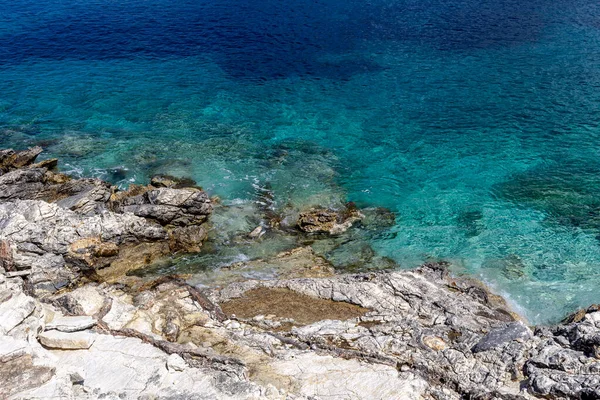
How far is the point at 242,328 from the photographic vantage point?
2050 cm

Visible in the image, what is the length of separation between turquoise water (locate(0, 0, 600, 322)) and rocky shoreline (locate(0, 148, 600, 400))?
16.0 feet

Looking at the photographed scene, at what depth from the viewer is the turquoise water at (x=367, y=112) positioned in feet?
98.5

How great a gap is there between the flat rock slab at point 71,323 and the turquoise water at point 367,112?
15590 mm

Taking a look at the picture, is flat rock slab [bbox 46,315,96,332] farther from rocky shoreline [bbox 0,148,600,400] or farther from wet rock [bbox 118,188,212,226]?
wet rock [bbox 118,188,212,226]

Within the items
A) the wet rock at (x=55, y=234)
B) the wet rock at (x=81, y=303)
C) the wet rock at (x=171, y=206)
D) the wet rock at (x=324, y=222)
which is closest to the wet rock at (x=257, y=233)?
the wet rock at (x=324, y=222)

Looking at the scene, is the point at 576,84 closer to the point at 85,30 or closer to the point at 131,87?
the point at 131,87

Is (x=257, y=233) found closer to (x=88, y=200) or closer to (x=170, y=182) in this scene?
(x=170, y=182)

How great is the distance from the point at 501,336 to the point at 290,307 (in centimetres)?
878

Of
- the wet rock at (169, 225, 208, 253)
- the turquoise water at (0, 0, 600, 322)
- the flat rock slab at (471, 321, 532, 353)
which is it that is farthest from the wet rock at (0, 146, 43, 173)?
the flat rock slab at (471, 321, 532, 353)

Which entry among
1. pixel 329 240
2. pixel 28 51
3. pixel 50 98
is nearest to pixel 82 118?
pixel 50 98

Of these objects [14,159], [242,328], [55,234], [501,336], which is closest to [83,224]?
[55,234]

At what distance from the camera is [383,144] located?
40312 mm

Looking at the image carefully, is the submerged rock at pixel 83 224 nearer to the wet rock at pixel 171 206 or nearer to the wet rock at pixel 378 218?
the wet rock at pixel 171 206

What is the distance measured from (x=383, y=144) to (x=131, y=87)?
89.1ft
